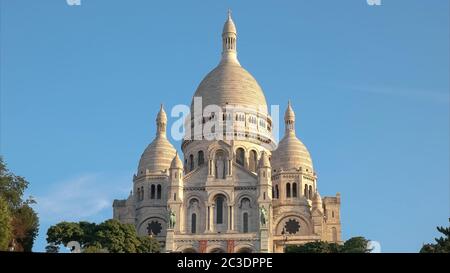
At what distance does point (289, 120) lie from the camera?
101812 mm

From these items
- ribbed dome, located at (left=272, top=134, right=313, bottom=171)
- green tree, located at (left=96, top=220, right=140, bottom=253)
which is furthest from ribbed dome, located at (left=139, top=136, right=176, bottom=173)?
green tree, located at (left=96, top=220, right=140, bottom=253)

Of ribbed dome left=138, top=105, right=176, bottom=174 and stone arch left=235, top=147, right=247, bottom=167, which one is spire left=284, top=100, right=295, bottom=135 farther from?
ribbed dome left=138, top=105, right=176, bottom=174

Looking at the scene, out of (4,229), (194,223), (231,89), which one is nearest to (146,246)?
(194,223)

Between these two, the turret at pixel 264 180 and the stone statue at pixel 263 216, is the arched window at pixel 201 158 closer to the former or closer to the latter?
the turret at pixel 264 180

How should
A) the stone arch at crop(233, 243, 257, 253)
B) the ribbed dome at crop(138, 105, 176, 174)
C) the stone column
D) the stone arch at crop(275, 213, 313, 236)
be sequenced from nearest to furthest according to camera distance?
the stone arch at crop(233, 243, 257, 253)
the stone column
the stone arch at crop(275, 213, 313, 236)
the ribbed dome at crop(138, 105, 176, 174)

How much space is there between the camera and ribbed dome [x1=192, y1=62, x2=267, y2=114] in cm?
10075

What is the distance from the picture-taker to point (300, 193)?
94.5 meters

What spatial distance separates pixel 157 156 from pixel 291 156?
14.1m

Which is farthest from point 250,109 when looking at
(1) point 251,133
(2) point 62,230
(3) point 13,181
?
(3) point 13,181

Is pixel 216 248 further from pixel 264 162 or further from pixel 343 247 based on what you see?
pixel 343 247

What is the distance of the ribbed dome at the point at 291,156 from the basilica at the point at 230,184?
0.10m

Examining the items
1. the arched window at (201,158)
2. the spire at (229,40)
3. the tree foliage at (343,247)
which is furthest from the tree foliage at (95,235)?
the spire at (229,40)

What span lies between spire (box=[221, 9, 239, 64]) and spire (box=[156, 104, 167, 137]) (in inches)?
413

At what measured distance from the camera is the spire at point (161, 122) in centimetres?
10100
